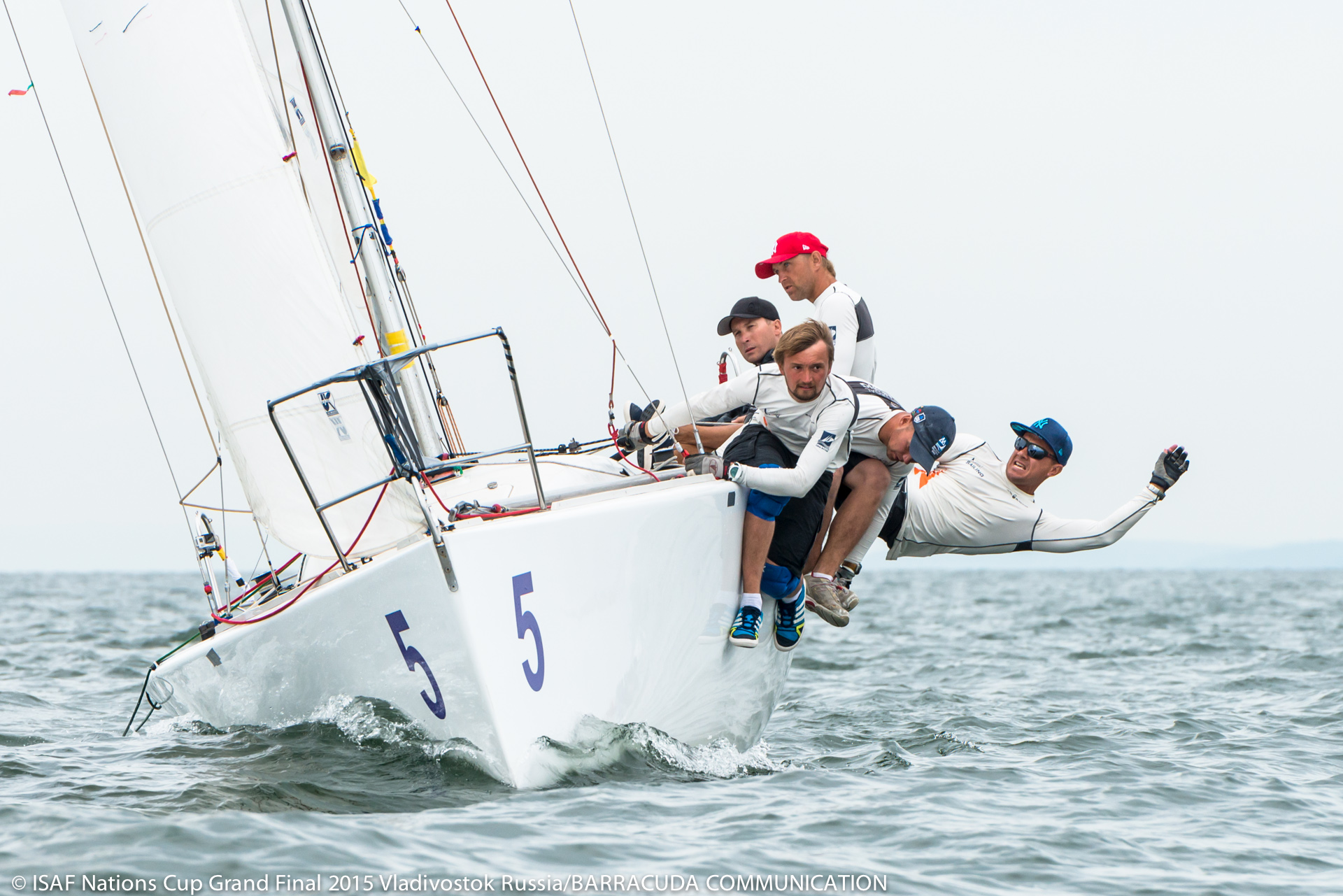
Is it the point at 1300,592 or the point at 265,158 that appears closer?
the point at 265,158

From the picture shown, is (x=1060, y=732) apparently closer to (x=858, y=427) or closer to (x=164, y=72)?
(x=858, y=427)

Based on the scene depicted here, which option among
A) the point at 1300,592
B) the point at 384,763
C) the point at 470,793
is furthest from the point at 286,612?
the point at 1300,592

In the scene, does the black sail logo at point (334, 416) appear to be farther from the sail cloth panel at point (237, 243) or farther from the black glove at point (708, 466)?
the black glove at point (708, 466)

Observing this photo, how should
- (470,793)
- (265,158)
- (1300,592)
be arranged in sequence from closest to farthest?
(470,793), (265,158), (1300,592)

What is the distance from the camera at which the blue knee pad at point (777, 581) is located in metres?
4.35

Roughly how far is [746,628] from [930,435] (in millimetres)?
985

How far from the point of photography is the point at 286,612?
3854 millimetres

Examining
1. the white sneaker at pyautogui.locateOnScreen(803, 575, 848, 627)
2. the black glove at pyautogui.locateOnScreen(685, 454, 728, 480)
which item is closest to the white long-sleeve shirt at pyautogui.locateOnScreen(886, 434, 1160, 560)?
the white sneaker at pyautogui.locateOnScreen(803, 575, 848, 627)

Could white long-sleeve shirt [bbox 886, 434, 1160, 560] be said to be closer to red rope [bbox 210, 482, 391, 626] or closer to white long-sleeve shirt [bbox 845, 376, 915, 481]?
white long-sleeve shirt [bbox 845, 376, 915, 481]

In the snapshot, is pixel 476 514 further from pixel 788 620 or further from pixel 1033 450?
pixel 1033 450

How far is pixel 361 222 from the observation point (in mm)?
4695

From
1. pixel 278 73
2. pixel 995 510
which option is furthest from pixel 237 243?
pixel 995 510

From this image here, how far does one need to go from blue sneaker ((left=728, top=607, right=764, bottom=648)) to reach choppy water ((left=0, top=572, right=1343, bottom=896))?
424 millimetres

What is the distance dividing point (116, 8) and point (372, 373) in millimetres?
1988
